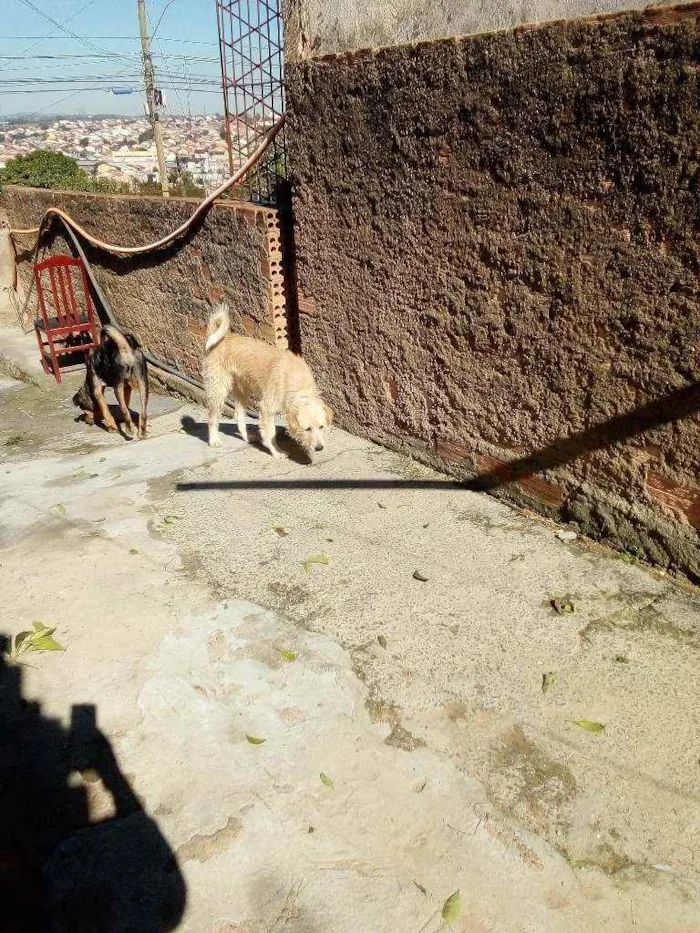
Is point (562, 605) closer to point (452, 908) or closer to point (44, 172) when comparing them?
point (452, 908)

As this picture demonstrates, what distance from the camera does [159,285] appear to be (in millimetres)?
8031

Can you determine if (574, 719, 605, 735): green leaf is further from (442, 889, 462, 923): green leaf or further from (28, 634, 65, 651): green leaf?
(28, 634, 65, 651): green leaf

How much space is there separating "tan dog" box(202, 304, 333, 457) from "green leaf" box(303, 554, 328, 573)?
1289 mm

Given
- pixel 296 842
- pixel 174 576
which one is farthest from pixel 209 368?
pixel 296 842

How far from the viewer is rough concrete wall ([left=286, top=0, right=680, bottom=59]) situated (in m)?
3.85

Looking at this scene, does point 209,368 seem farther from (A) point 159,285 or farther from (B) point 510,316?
(B) point 510,316

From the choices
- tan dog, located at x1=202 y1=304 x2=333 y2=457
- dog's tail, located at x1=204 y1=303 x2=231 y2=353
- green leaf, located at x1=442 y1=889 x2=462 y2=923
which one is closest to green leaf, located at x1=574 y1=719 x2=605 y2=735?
green leaf, located at x1=442 y1=889 x2=462 y2=923

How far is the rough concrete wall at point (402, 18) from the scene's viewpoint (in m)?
3.85

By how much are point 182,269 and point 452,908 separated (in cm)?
676

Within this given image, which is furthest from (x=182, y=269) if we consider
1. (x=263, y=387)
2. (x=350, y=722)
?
(x=350, y=722)

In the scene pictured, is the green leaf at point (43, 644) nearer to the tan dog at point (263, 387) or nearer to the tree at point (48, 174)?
the tan dog at point (263, 387)

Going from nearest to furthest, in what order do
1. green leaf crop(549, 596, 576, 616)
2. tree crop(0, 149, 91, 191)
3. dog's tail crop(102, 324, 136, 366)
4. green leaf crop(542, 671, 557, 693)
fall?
green leaf crop(542, 671, 557, 693) < green leaf crop(549, 596, 576, 616) < dog's tail crop(102, 324, 136, 366) < tree crop(0, 149, 91, 191)

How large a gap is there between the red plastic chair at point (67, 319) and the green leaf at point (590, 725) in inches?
325

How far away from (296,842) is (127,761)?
85 cm
